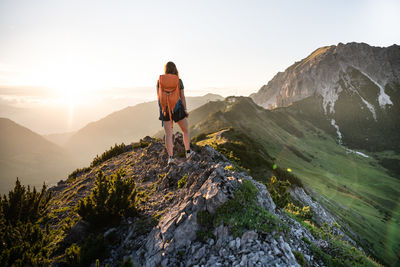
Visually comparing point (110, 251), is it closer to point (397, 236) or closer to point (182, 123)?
point (182, 123)

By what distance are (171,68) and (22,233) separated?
24.8ft

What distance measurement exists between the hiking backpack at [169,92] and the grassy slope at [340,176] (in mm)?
43462

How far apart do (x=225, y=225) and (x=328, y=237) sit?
4.68 metres

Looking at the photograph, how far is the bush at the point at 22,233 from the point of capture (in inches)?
217

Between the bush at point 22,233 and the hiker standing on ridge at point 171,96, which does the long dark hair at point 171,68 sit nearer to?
the hiker standing on ridge at point 171,96

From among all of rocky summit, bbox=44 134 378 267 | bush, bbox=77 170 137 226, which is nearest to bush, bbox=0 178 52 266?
rocky summit, bbox=44 134 378 267

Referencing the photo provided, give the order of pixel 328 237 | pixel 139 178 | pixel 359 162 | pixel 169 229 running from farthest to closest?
pixel 359 162 → pixel 139 178 → pixel 328 237 → pixel 169 229

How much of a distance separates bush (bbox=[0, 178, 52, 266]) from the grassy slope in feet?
150

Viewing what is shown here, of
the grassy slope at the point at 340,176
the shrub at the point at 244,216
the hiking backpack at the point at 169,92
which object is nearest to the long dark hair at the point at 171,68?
the hiking backpack at the point at 169,92

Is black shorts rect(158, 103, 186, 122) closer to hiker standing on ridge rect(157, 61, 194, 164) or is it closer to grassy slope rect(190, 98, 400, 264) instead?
hiker standing on ridge rect(157, 61, 194, 164)

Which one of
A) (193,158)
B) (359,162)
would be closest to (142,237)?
(193,158)

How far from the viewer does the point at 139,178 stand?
46.1ft

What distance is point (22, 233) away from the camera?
21.5 ft

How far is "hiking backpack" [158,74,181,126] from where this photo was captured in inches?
327
